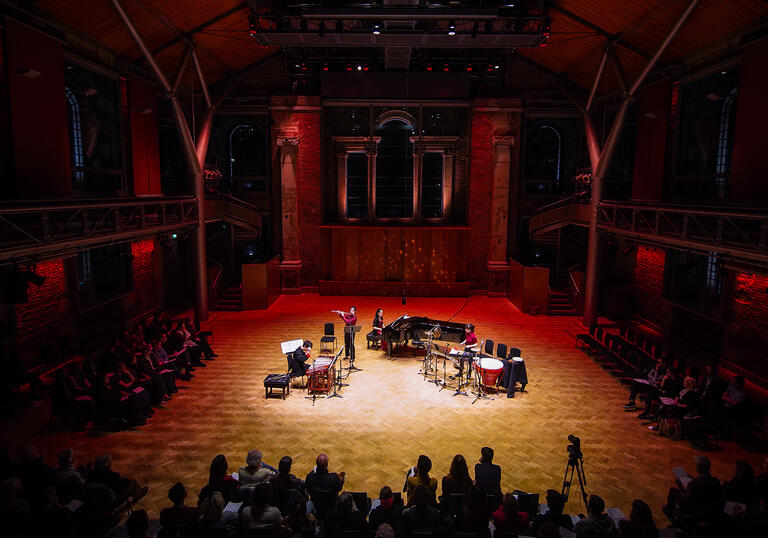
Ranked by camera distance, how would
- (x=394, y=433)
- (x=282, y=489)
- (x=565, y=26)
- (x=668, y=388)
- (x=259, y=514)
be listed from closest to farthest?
1. (x=259, y=514)
2. (x=282, y=489)
3. (x=394, y=433)
4. (x=668, y=388)
5. (x=565, y=26)

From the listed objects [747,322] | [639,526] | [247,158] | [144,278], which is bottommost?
[639,526]

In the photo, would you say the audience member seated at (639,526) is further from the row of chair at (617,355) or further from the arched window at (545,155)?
the arched window at (545,155)

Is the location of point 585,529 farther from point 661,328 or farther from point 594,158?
point 594,158

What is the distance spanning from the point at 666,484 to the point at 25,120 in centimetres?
1396

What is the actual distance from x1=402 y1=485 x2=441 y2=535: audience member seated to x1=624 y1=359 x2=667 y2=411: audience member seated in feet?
22.0

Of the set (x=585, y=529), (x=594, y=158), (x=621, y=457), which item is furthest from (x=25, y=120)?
(x=594, y=158)

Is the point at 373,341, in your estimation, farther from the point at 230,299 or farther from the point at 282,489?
the point at 282,489

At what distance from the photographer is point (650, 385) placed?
10547mm

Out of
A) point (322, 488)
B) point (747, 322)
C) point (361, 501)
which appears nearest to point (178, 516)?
point (322, 488)

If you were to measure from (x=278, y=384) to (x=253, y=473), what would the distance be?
13.5ft

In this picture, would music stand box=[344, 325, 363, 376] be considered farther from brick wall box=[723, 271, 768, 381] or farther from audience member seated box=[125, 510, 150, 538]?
brick wall box=[723, 271, 768, 381]

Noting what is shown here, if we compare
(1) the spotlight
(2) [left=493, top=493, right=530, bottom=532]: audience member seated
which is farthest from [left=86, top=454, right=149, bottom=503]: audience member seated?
(1) the spotlight

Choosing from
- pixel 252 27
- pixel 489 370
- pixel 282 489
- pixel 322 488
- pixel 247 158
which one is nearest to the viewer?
pixel 282 489

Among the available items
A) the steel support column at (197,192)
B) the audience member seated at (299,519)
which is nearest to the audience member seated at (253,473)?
the audience member seated at (299,519)
